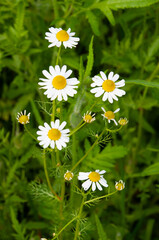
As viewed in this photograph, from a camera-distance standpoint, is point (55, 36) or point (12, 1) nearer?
point (55, 36)

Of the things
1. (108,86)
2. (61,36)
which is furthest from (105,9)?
(108,86)

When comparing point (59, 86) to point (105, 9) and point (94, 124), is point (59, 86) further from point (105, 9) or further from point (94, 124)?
point (105, 9)

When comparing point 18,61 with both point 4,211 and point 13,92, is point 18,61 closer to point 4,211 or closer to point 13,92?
point 13,92

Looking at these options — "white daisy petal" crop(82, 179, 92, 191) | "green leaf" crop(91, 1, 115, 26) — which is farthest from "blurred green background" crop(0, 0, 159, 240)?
"white daisy petal" crop(82, 179, 92, 191)

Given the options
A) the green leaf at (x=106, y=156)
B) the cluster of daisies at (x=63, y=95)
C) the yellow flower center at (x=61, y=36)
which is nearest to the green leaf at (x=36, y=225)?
the green leaf at (x=106, y=156)

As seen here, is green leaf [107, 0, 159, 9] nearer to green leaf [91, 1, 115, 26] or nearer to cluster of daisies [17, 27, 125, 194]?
green leaf [91, 1, 115, 26]

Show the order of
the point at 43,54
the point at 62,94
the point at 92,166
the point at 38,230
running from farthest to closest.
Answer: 1. the point at 43,54
2. the point at 38,230
3. the point at 92,166
4. the point at 62,94

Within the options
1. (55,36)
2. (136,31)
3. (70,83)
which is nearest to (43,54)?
(136,31)
